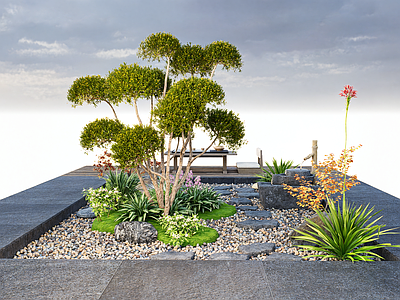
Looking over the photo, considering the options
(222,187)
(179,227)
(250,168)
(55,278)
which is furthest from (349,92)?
(250,168)

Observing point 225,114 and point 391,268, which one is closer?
point 391,268

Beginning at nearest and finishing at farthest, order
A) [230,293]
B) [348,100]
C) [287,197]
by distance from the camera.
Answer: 1. [230,293]
2. [348,100]
3. [287,197]

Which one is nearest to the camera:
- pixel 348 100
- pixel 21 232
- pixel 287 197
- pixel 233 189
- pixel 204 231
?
pixel 348 100

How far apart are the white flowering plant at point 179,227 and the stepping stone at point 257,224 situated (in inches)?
32.3

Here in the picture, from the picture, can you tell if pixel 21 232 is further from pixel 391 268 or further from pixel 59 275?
pixel 391 268

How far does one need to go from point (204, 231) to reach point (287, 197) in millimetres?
2132

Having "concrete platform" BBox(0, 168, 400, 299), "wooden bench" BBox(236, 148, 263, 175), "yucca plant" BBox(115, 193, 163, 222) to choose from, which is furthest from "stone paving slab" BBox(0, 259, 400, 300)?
"wooden bench" BBox(236, 148, 263, 175)

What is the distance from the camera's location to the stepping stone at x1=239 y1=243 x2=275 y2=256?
4373 mm

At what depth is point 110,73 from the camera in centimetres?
526

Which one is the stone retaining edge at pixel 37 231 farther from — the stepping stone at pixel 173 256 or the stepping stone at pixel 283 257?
the stepping stone at pixel 283 257

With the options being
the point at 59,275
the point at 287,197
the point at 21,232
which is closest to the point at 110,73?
the point at 21,232

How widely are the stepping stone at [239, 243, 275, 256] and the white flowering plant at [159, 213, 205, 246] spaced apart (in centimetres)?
81

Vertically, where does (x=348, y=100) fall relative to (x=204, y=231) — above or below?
above

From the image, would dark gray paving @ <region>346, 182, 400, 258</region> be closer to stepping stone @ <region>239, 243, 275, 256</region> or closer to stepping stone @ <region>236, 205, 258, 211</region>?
stepping stone @ <region>239, 243, 275, 256</region>
